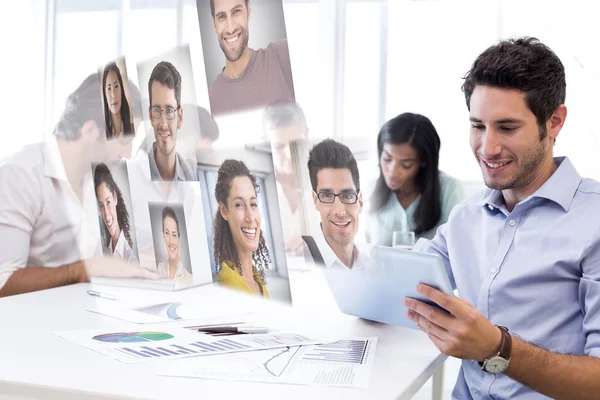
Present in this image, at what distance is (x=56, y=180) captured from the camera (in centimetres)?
208

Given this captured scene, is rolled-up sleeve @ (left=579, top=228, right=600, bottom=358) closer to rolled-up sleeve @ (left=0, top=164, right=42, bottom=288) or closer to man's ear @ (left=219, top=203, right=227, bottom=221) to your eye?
man's ear @ (left=219, top=203, right=227, bottom=221)

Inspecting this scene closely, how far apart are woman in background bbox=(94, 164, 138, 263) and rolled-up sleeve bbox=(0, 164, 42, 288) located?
0.49 m

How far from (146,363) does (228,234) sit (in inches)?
14.8

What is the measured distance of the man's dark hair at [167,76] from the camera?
54.5 inches

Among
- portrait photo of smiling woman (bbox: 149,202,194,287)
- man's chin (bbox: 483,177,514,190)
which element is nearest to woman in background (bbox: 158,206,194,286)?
portrait photo of smiling woman (bbox: 149,202,194,287)

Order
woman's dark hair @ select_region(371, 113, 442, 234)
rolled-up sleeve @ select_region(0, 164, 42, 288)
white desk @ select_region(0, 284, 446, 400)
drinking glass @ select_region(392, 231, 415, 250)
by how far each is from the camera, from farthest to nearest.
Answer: woman's dark hair @ select_region(371, 113, 442, 234) → drinking glass @ select_region(392, 231, 415, 250) → rolled-up sleeve @ select_region(0, 164, 42, 288) → white desk @ select_region(0, 284, 446, 400)

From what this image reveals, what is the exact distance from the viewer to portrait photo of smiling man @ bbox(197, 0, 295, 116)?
1229 mm

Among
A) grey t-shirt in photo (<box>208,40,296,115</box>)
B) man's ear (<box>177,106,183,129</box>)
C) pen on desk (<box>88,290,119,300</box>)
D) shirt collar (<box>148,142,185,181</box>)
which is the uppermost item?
grey t-shirt in photo (<box>208,40,296,115</box>)

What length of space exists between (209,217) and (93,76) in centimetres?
84

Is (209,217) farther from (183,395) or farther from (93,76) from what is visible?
(93,76)

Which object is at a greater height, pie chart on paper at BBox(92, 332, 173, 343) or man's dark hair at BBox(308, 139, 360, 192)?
man's dark hair at BBox(308, 139, 360, 192)

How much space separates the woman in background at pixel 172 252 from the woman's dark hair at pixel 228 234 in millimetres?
Result: 121

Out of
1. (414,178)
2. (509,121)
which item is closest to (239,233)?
(509,121)

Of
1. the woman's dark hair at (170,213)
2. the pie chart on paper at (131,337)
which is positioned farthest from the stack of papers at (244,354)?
the woman's dark hair at (170,213)
